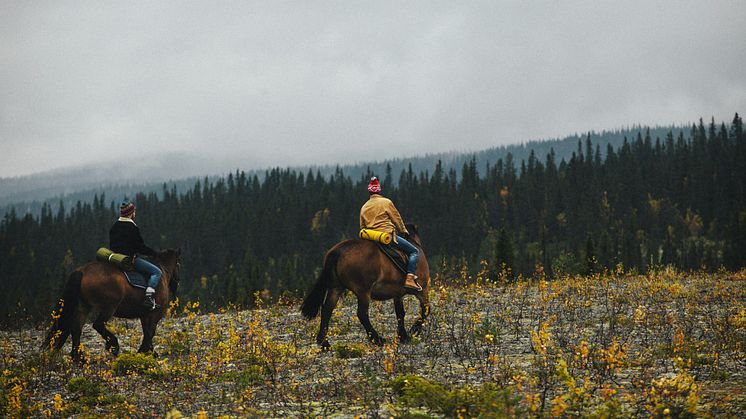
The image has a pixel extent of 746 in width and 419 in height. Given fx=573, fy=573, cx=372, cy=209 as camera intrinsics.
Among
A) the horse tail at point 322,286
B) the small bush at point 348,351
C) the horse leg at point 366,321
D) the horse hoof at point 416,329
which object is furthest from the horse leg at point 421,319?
the horse tail at point 322,286

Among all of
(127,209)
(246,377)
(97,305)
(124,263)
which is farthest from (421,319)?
(127,209)

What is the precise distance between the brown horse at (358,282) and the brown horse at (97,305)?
3.57 metres

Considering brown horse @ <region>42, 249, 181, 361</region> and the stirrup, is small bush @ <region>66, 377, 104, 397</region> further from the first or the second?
the stirrup

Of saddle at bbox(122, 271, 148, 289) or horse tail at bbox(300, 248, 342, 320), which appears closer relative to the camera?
horse tail at bbox(300, 248, 342, 320)

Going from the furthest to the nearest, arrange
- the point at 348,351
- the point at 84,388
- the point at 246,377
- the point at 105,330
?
the point at 105,330, the point at 348,351, the point at 84,388, the point at 246,377

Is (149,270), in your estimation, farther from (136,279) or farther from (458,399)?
(458,399)

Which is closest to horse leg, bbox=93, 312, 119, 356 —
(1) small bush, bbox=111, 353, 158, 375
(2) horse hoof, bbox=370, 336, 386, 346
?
(1) small bush, bbox=111, 353, 158, 375

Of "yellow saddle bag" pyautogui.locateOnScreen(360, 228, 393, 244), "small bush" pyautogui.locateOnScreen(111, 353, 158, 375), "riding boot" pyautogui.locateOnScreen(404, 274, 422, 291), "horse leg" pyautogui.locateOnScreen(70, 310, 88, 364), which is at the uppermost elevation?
"yellow saddle bag" pyautogui.locateOnScreen(360, 228, 393, 244)

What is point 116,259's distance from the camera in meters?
12.2

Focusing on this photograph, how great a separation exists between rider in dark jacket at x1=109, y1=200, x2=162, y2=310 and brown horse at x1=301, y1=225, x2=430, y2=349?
342cm

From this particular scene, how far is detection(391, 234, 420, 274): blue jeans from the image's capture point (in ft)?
41.7

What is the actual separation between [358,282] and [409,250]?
1564 millimetres

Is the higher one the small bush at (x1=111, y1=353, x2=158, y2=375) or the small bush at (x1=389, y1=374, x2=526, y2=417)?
the small bush at (x1=389, y1=374, x2=526, y2=417)

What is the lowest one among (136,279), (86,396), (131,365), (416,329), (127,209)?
(416,329)
